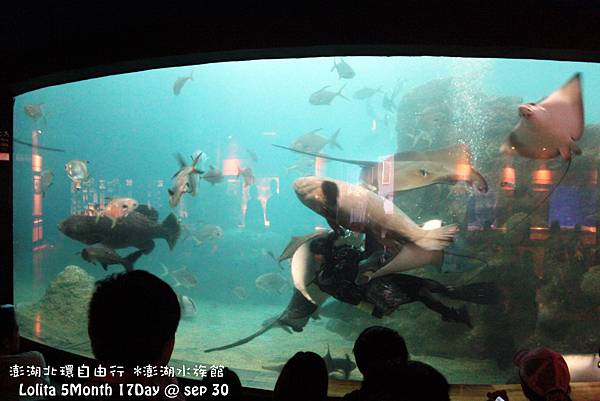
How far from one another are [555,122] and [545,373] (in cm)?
314

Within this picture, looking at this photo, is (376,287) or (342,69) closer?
(376,287)

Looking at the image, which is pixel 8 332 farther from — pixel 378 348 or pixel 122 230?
pixel 122 230

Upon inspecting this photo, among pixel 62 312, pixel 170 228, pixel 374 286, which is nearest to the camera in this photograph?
pixel 374 286

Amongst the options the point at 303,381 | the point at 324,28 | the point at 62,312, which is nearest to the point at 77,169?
the point at 62,312

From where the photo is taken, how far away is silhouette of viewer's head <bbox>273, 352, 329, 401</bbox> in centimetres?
158

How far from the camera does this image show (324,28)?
11.0 ft

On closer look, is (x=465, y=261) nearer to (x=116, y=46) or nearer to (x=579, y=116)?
(x=579, y=116)

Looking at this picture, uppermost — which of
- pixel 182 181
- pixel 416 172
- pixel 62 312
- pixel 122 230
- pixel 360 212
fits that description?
pixel 416 172

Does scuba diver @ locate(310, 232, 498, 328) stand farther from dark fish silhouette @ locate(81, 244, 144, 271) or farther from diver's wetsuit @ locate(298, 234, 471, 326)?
dark fish silhouette @ locate(81, 244, 144, 271)

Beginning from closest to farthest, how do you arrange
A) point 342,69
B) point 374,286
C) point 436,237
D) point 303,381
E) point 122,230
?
point 303,381, point 436,237, point 374,286, point 122,230, point 342,69

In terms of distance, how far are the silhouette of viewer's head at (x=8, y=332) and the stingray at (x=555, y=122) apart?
14.7ft

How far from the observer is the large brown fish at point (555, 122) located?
4.00 metres

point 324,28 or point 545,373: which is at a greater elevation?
point 324,28

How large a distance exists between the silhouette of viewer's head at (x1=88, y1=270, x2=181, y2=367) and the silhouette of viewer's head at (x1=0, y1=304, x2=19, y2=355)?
5.25ft
